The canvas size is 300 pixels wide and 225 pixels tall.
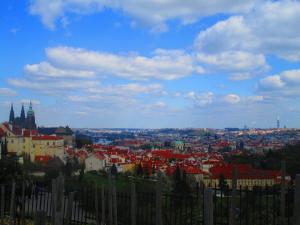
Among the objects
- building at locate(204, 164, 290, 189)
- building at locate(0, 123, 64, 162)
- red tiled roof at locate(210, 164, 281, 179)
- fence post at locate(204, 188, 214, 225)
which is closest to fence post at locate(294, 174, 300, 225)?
fence post at locate(204, 188, 214, 225)

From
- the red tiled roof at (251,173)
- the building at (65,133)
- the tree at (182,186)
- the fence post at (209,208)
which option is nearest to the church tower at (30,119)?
the building at (65,133)

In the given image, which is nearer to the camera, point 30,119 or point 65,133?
point 30,119

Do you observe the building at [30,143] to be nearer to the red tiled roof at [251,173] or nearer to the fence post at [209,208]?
the red tiled roof at [251,173]

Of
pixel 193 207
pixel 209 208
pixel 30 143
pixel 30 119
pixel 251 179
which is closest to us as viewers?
pixel 209 208

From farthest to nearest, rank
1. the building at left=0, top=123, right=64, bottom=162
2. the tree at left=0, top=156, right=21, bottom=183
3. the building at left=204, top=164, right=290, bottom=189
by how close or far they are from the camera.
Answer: the building at left=0, top=123, right=64, bottom=162 → the tree at left=0, top=156, right=21, bottom=183 → the building at left=204, top=164, right=290, bottom=189

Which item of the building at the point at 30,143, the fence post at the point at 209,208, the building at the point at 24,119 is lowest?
the building at the point at 30,143

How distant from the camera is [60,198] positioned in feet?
26.3

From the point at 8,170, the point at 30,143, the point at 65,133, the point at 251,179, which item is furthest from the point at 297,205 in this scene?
the point at 65,133

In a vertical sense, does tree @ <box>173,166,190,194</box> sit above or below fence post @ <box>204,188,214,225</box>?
below

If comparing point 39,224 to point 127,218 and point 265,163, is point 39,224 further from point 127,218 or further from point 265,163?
point 265,163

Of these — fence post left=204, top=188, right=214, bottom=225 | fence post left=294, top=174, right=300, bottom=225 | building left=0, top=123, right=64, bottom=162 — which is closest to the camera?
fence post left=294, top=174, right=300, bottom=225

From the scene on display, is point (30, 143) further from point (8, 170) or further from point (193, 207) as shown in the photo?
point (193, 207)

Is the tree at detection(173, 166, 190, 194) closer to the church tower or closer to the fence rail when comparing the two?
the fence rail

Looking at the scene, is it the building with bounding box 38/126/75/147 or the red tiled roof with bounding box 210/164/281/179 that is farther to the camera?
the building with bounding box 38/126/75/147
